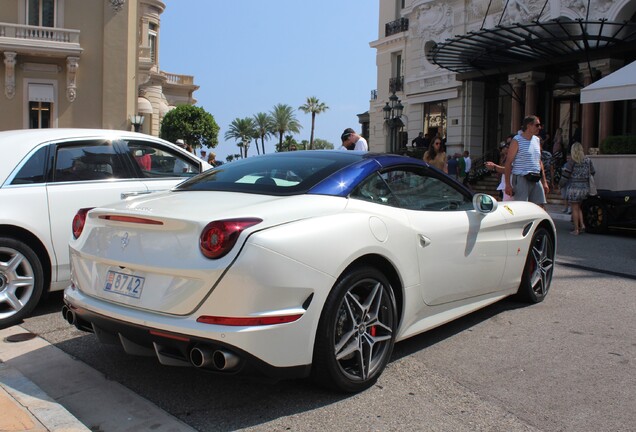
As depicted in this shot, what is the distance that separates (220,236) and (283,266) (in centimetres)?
35

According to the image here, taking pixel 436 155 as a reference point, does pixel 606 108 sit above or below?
above

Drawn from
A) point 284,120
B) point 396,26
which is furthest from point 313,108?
point 396,26

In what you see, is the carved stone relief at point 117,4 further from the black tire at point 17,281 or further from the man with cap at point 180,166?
the black tire at point 17,281

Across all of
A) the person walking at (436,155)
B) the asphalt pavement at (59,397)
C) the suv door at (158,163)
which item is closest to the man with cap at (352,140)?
the person walking at (436,155)

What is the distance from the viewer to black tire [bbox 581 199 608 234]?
1204 centimetres

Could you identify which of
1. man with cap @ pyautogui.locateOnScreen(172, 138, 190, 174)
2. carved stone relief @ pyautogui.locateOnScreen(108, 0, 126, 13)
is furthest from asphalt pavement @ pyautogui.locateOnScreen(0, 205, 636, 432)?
carved stone relief @ pyautogui.locateOnScreen(108, 0, 126, 13)

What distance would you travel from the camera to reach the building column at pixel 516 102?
24.4m

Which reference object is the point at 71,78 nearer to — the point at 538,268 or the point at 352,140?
the point at 352,140

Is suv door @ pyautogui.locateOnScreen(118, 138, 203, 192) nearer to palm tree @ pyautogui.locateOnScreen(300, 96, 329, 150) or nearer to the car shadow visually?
the car shadow

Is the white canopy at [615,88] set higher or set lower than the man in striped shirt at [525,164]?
higher

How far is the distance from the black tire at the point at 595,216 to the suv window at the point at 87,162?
9.98 m

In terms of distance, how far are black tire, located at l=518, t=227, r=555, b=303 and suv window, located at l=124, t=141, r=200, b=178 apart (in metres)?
3.56

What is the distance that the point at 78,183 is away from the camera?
209 inches

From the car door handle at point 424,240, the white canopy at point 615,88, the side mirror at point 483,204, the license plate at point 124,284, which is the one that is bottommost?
the license plate at point 124,284
